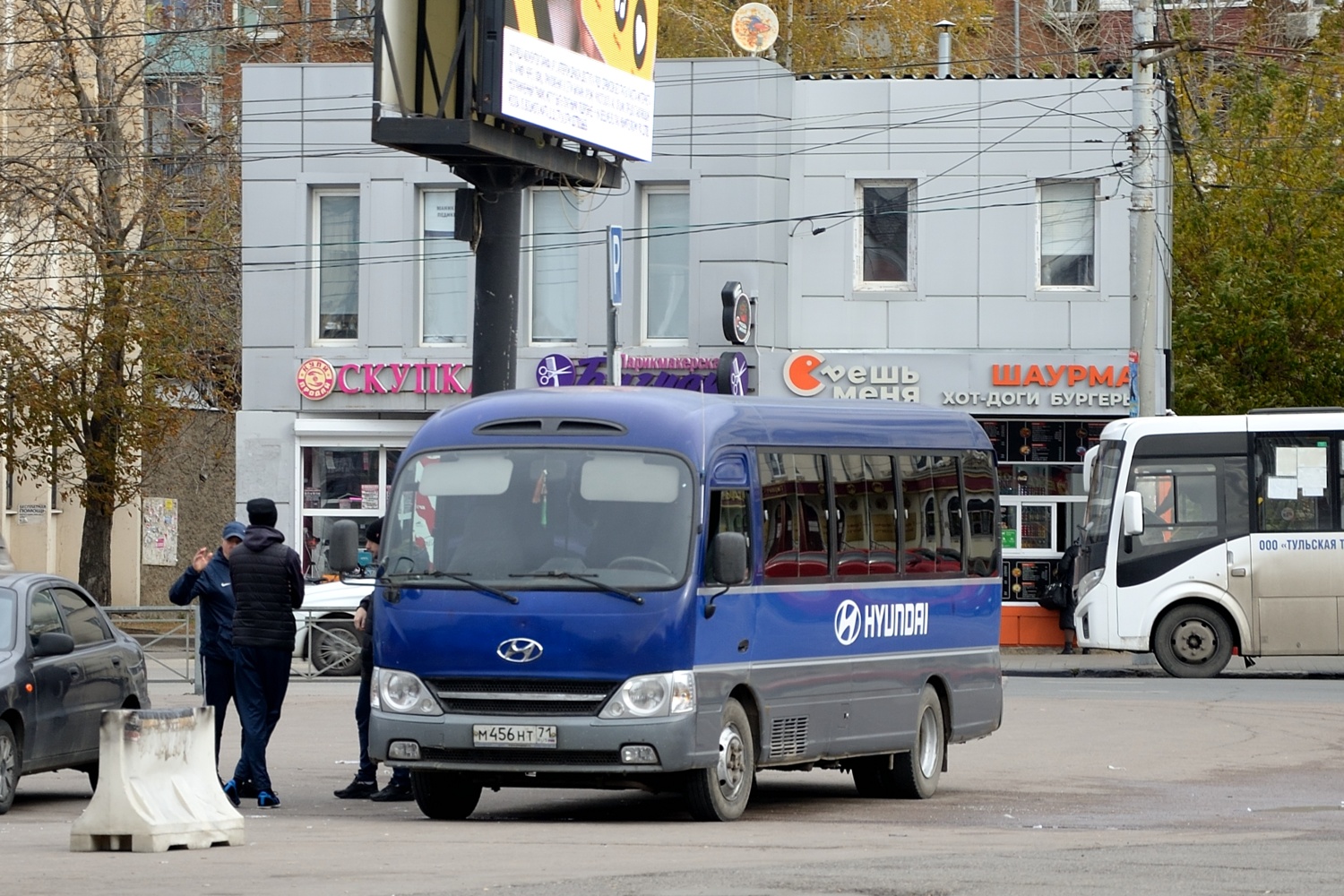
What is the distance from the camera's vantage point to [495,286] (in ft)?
67.4

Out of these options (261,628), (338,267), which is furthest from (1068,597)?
(261,628)

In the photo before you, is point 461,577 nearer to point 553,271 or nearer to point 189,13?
point 553,271

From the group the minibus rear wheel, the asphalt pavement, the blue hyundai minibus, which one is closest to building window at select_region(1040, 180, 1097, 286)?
the asphalt pavement

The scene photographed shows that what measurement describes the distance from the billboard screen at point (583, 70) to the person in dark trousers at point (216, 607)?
6.61 meters

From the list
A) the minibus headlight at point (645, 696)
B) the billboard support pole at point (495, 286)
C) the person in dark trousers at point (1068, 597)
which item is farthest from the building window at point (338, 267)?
the minibus headlight at point (645, 696)

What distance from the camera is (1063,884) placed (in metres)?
9.84

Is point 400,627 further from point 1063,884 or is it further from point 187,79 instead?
point 187,79

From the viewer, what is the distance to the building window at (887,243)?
33688 millimetres

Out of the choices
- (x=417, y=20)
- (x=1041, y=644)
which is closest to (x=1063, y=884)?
(x=417, y=20)

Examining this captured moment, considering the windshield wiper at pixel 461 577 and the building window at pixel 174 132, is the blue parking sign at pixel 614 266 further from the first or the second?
the windshield wiper at pixel 461 577

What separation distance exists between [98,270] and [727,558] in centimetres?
2602

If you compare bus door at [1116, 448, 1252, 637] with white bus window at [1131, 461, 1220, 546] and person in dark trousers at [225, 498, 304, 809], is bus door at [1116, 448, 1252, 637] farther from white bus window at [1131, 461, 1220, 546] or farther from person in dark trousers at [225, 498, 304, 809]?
person in dark trousers at [225, 498, 304, 809]

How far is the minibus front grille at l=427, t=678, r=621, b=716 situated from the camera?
12.6 metres

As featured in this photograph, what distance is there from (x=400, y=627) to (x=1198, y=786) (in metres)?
6.33
